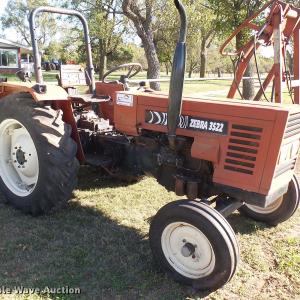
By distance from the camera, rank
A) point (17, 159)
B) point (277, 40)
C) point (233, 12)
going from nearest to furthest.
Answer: point (277, 40)
point (17, 159)
point (233, 12)

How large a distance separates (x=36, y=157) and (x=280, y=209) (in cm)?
235

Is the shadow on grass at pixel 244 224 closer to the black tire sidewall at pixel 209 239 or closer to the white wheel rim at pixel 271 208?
the white wheel rim at pixel 271 208

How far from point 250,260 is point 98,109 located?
2537mm

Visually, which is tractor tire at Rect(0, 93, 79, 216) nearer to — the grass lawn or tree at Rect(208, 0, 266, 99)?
the grass lawn

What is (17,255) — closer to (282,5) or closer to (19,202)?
(19,202)

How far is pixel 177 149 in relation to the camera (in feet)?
11.0

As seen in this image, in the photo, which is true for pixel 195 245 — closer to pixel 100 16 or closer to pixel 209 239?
pixel 209 239

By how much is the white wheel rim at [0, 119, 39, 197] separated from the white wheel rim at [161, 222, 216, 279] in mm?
1537

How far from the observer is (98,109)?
4.92 meters

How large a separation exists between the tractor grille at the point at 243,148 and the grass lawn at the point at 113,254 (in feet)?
2.69

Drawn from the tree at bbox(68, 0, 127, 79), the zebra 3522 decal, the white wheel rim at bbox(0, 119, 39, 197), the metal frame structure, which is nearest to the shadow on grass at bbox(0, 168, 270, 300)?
the white wheel rim at bbox(0, 119, 39, 197)

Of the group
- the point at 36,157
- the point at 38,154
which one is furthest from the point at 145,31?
the point at 38,154

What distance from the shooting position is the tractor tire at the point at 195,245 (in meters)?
2.75

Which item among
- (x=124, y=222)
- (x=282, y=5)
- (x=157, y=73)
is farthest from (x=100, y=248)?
(x=157, y=73)
